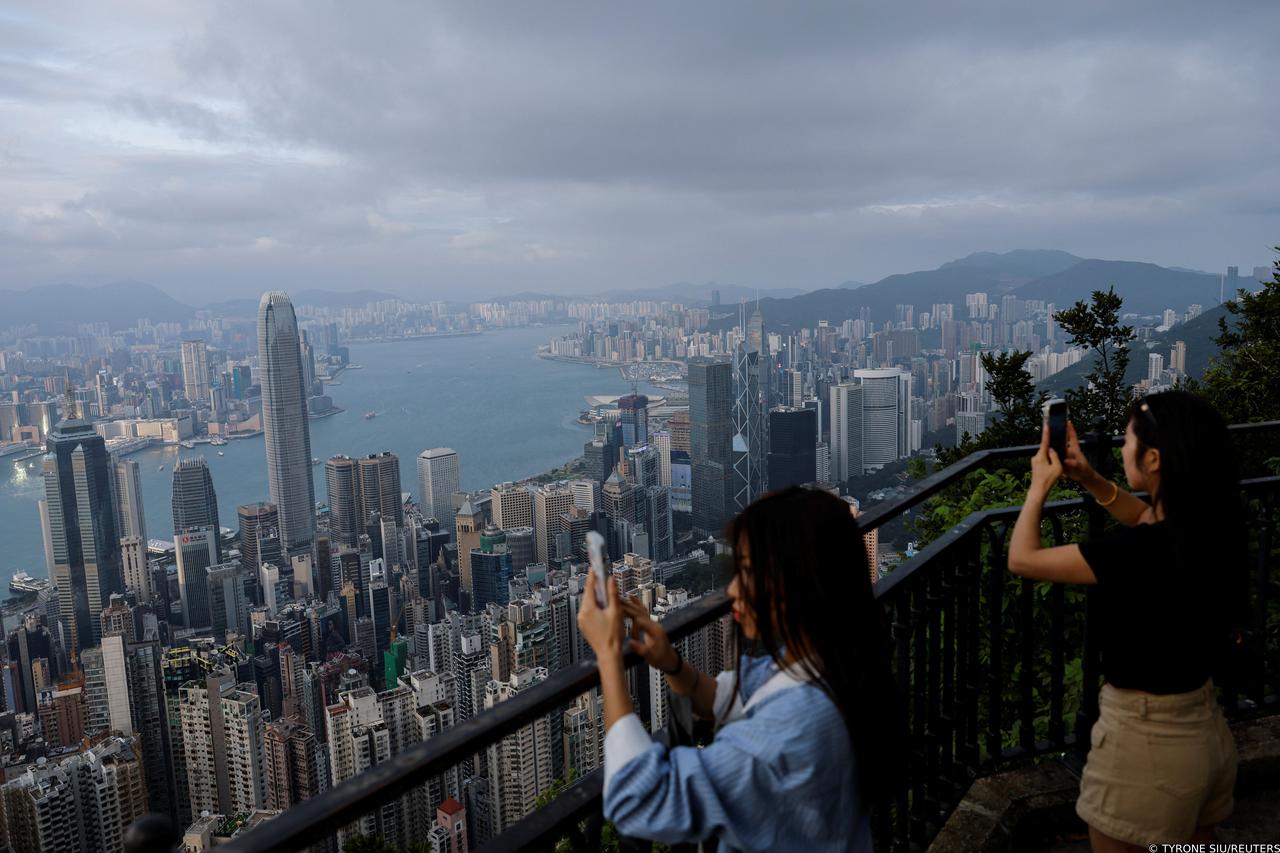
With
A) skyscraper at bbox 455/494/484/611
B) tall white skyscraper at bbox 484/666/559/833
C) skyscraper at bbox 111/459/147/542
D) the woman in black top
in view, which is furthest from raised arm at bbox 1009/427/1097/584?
skyscraper at bbox 111/459/147/542

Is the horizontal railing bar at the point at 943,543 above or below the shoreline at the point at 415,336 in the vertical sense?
above

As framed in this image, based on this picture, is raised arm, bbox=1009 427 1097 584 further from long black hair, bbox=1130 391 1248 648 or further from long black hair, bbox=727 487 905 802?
long black hair, bbox=727 487 905 802

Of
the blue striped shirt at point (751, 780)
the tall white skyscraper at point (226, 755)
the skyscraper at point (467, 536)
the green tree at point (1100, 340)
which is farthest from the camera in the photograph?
the skyscraper at point (467, 536)

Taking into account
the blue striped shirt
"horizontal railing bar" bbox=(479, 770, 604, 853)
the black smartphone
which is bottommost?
"horizontal railing bar" bbox=(479, 770, 604, 853)

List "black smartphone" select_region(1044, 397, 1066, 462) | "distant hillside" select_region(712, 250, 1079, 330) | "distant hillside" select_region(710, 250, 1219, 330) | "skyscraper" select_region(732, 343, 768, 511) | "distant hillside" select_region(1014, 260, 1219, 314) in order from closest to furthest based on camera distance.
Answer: "black smartphone" select_region(1044, 397, 1066, 462), "distant hillside" select_region(1014, 260, 1219, 314), "distant hillside" select_region(710, 250, 1219, 330), "skyscraper" select_region(732, 343, 768, 511), "distant hillside" select_region(712, 250, 1079, 330)

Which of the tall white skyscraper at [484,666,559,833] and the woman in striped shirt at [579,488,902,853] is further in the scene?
the tall white skyscraper at [484,666,559,833]

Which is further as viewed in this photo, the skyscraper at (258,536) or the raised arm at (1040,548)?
the skyscraper at (258,536)

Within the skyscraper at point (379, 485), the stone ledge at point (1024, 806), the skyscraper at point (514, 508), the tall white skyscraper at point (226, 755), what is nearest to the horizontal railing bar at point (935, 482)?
the stone ledge at point (1024, 806)

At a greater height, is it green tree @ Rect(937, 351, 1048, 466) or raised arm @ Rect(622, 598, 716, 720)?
raised arm @ Rect(622, 598, 716, 720)

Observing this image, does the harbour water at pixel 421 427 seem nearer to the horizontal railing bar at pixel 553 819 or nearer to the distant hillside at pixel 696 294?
the distant hillside at pixel 696 294
